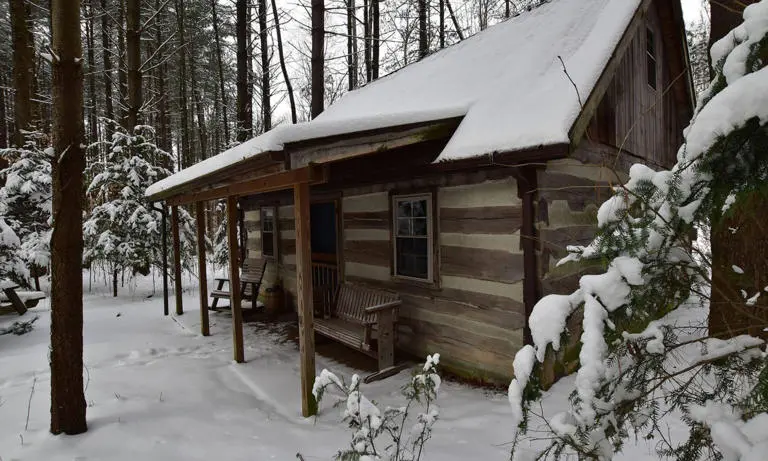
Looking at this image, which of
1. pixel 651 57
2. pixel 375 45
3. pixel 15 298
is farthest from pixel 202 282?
pixel 375 45

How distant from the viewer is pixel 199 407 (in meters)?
4.60

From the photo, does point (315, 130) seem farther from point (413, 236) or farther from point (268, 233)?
point (268, 233)

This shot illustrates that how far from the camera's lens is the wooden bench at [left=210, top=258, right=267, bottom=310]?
9.04m

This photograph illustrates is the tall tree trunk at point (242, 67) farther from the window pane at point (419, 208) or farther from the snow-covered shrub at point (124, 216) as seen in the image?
the window pane at point (419, 208)

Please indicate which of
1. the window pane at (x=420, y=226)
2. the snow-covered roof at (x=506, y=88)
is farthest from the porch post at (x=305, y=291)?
the window pane at (x=420, y=226)

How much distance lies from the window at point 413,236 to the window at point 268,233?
456 centimetres

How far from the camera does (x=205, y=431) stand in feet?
13.3

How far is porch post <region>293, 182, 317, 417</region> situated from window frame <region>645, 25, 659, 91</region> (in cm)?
635

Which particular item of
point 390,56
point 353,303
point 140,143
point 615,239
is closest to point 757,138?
point 615,239

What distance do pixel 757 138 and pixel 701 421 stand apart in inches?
43.0

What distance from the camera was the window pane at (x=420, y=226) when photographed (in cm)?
602

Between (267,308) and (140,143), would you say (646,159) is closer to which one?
(267,308)

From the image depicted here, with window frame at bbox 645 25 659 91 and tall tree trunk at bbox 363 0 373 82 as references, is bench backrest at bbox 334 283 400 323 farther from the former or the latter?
tall tree trunk at bbox 363 0 373 82

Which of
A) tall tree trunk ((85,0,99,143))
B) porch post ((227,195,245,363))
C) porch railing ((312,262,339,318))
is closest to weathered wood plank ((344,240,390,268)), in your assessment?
porch railing ((312,262,339,318))
